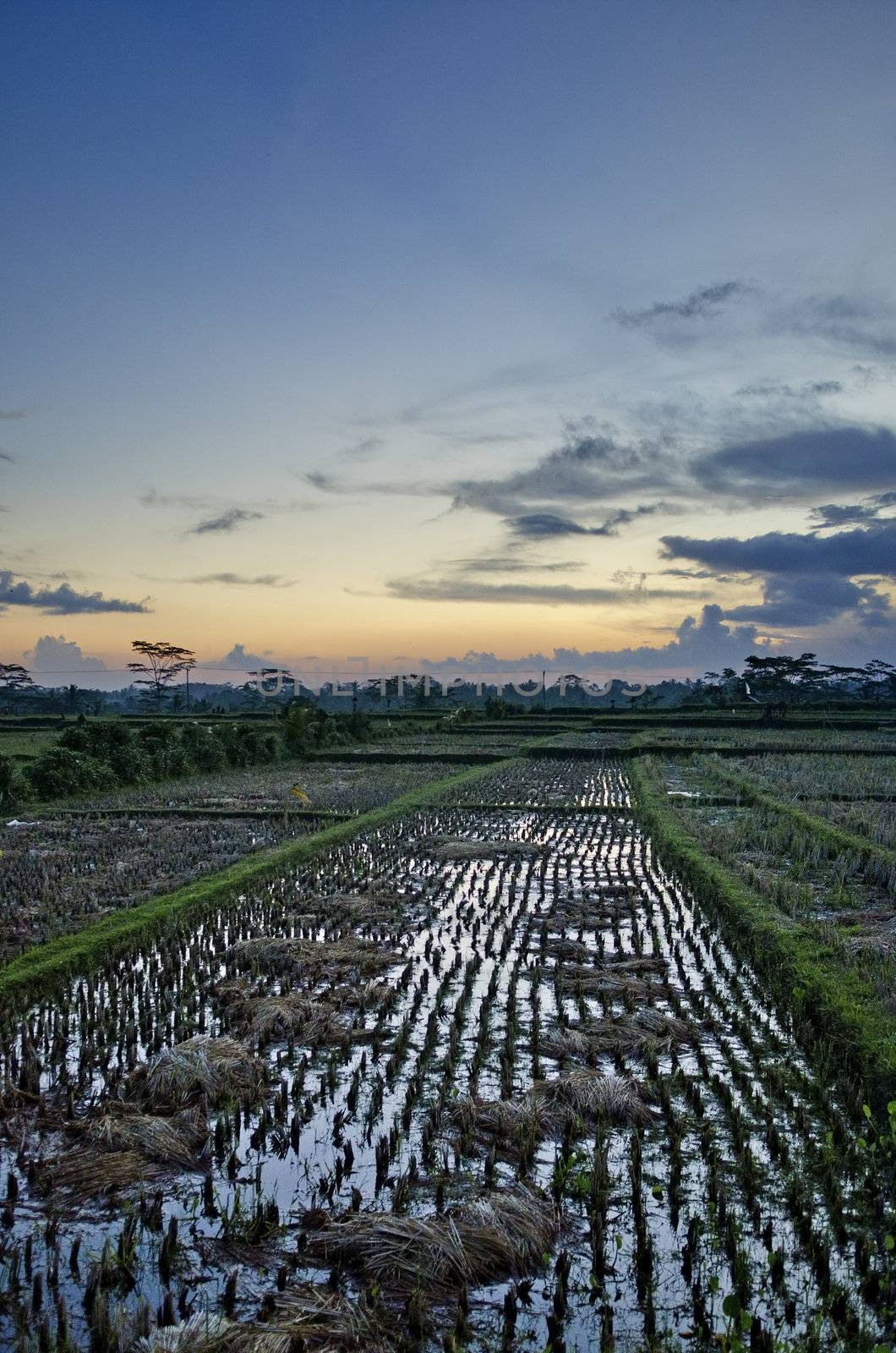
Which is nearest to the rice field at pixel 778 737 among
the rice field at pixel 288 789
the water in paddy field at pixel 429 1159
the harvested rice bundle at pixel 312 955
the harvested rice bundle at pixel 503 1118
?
the rice field at pixel 288 789

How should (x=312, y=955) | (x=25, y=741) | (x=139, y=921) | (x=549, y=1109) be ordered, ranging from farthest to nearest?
(x=25, y=741) < (x=139, y=921) < (x=312, y=955) < (x=549, y=1109)

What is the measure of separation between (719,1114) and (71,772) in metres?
19.2

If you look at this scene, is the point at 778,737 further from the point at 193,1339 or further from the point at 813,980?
the point at 193,1339

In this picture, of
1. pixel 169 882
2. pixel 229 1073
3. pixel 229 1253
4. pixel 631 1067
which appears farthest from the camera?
pixel 169 882

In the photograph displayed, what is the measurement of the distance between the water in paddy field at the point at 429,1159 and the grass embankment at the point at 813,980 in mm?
235

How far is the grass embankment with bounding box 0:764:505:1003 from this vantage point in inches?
324

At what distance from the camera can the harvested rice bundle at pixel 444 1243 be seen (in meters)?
4.20

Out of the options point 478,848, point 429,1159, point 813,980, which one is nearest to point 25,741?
point 478,848

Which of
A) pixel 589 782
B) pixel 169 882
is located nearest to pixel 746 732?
pixel 589 782

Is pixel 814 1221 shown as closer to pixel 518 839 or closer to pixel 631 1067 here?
pixel 631 1067

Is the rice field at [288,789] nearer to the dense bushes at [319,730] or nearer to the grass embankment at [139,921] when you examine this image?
the grass embankment at [139,921]

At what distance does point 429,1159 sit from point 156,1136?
1.50m

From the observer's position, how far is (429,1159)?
17.1 ft

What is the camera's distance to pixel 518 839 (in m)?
16.6
